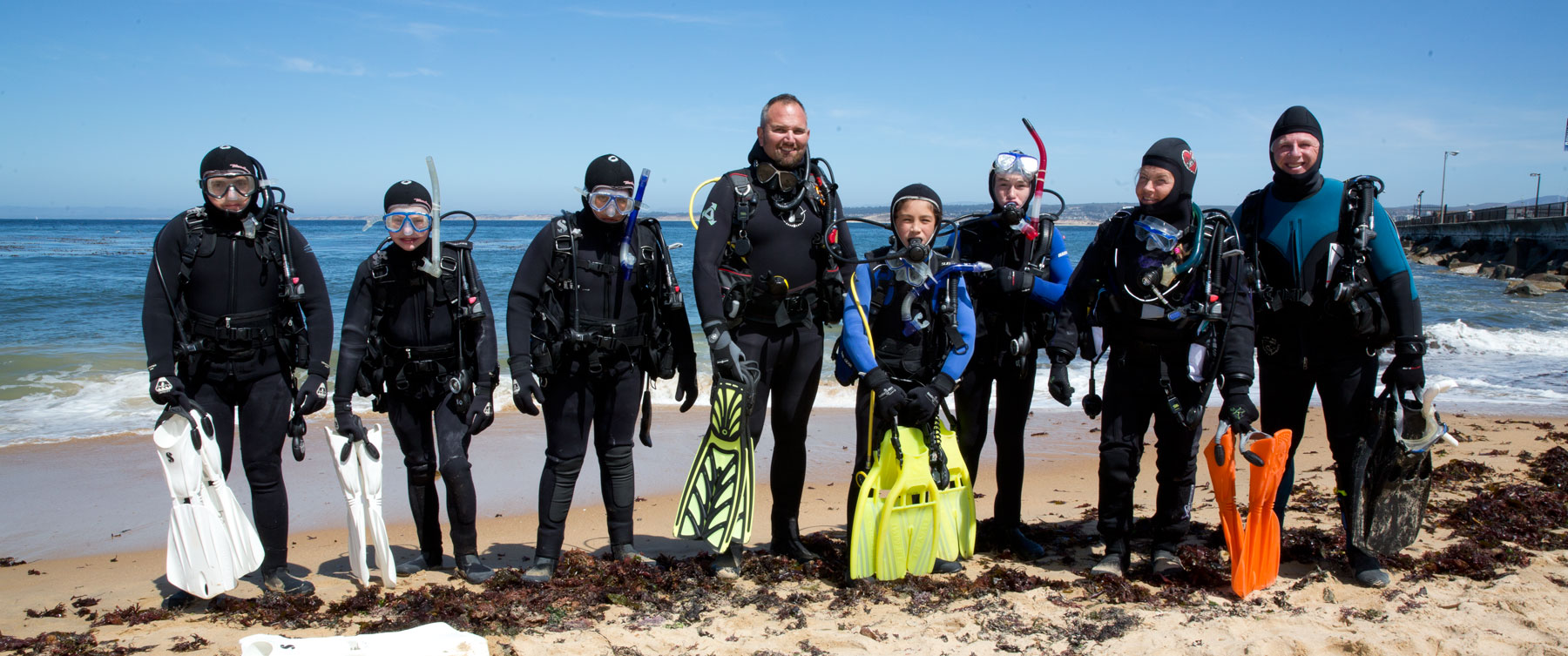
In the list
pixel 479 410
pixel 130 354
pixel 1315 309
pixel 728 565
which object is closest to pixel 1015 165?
pixel 1315 309

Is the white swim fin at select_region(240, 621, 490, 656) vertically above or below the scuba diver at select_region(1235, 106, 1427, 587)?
below

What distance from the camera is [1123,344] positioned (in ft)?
11.6

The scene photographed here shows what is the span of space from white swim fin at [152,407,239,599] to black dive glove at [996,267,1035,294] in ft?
10.1

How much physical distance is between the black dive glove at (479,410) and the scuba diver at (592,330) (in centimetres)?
19

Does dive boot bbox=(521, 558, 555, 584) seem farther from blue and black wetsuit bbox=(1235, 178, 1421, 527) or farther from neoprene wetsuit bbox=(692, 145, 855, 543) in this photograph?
blue and black wetsuit bbox=(1235, 178, 1421, 527)

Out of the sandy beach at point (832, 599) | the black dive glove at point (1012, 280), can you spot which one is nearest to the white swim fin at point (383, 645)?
the sandy beach at point (832, 599)

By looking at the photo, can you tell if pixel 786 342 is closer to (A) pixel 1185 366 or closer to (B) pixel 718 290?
(B) pixel 718 290

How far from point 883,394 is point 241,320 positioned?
2.41 metres

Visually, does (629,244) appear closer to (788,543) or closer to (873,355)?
(873,355)

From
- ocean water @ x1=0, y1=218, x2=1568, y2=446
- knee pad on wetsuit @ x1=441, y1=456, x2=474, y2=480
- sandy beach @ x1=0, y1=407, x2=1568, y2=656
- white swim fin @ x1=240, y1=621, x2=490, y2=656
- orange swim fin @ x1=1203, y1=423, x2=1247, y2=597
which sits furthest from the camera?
ocean water @ x1=0, y1=218, x2=1568, y2=446

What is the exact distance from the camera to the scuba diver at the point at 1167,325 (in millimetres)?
3418

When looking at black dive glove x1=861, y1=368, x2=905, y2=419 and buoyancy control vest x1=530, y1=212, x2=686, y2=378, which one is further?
buoyancy control vest x1=530, y1=212, x2=686, y2=378

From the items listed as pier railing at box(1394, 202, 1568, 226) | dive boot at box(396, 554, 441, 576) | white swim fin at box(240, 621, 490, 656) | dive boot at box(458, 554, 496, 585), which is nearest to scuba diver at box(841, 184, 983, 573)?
white swim fin at box(240, 621, 490, 656)

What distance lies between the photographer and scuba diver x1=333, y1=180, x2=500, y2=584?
11.8 ft
